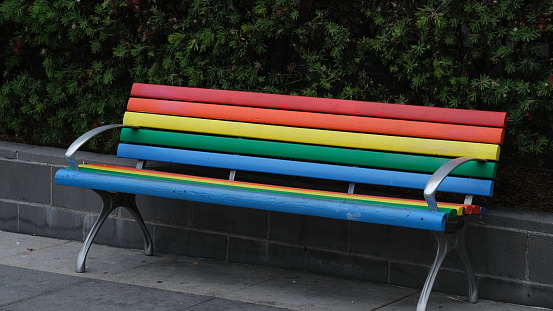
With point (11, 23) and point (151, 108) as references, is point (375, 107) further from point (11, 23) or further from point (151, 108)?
point (11, 23)

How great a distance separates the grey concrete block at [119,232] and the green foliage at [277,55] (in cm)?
55

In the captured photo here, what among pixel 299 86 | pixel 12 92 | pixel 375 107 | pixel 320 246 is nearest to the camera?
pixel 375 107

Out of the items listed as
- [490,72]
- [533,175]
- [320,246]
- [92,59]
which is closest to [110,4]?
[92,59]

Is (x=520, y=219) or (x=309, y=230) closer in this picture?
(x=520, y=219)

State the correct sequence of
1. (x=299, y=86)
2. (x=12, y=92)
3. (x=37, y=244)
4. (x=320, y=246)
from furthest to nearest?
(x=12, y=92)
(x=37, y=244)
(x=299, y=86)
(x=320, y=246)

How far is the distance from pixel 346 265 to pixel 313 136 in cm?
79

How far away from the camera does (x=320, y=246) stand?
17.4 ft

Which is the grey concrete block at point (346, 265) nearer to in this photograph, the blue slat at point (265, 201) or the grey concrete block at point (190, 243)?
the grey concrete block at point (190, 243)

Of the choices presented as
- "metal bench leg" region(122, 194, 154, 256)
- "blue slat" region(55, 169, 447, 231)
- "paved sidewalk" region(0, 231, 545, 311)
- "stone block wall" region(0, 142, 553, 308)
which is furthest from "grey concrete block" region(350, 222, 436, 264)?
"metal bench leg" region(122, 194, 154, 256)

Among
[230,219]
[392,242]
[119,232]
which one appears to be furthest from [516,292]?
[119,232]

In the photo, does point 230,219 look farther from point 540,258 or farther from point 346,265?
point 540,258

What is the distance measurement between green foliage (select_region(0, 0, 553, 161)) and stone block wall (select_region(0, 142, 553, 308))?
0.41 metres

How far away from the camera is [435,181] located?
13.4 ft

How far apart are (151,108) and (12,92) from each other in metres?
1.56
